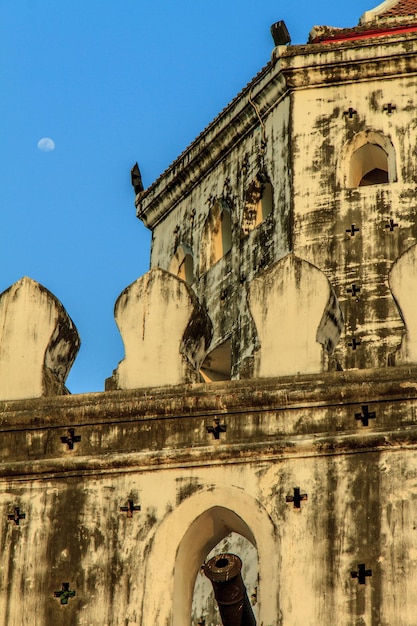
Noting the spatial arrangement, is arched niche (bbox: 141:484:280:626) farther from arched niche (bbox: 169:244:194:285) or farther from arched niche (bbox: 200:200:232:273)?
arched niche (bbox: 169:244:194:285)

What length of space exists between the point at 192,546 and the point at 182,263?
9479 mm

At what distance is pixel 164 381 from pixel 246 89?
27.3 feet

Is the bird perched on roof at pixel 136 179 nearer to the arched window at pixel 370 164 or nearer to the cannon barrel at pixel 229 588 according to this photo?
the arched window at pixel 370 164

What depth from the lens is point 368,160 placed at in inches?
798

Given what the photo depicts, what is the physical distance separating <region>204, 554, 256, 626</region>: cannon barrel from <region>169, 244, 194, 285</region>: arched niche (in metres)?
9.02

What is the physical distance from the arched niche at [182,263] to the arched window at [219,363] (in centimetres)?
160

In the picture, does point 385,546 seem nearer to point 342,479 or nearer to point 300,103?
point 342,479

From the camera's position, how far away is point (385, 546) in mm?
12078

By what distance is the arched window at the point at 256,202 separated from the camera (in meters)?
20.6

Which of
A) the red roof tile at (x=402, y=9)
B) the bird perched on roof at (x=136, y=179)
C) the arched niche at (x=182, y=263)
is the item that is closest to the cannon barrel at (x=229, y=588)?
the arched niche at (x=182, y=263)

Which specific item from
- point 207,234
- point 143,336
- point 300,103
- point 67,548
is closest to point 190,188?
point 207,234

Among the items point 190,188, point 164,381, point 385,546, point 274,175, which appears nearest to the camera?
point 385,546

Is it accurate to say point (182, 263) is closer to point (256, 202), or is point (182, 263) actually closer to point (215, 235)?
point (215, 235)

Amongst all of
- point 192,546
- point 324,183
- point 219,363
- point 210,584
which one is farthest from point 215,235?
point 192,546
